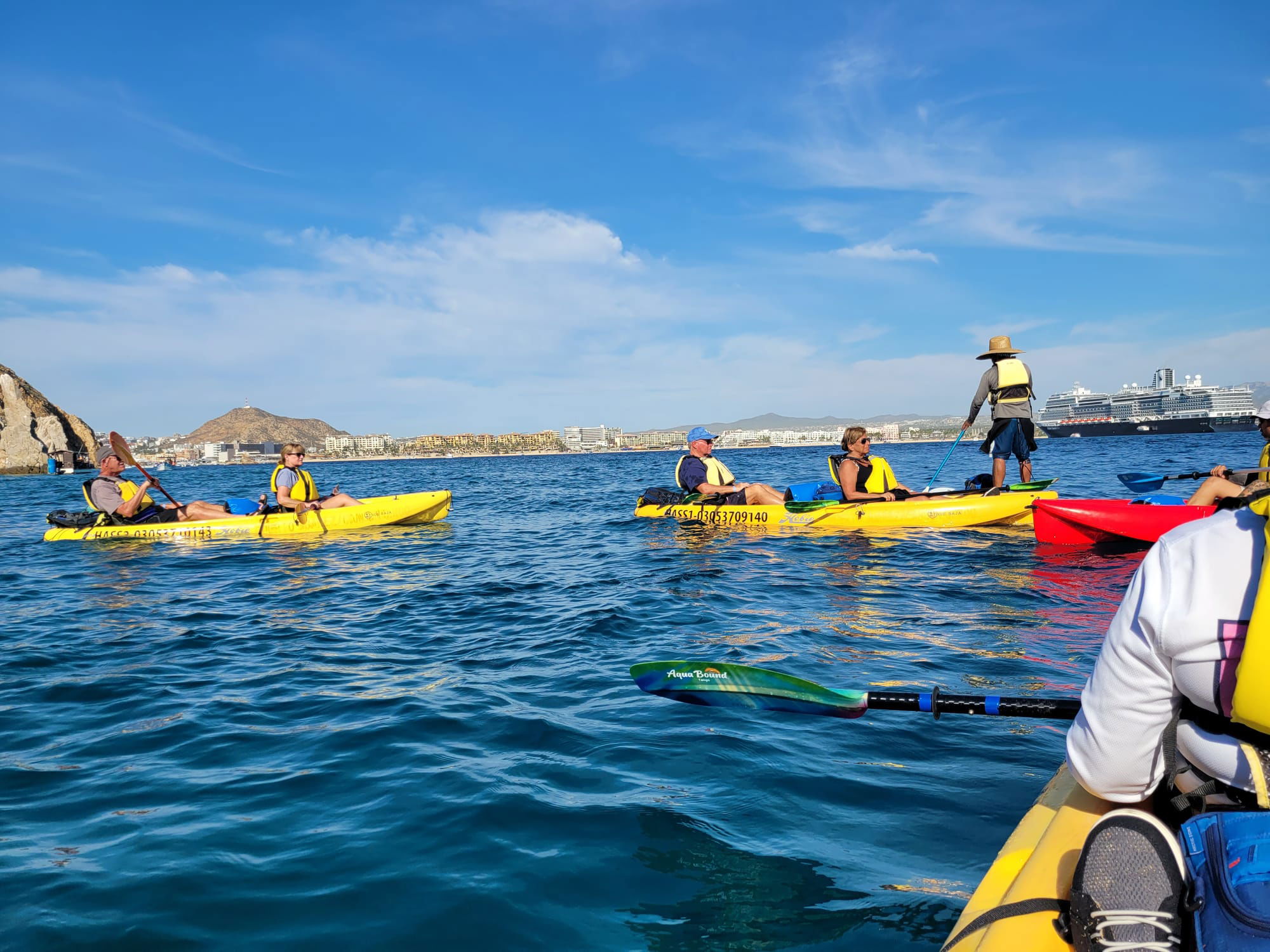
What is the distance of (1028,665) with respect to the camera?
5.57m

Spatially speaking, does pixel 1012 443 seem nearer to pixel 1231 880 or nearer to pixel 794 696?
pixel 794 696

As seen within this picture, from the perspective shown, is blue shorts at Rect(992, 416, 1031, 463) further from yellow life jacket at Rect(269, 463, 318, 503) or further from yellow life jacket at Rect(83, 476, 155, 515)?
yellow life jacket at Rect(83, 476, 155, 515)

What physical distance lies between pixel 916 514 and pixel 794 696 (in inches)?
353

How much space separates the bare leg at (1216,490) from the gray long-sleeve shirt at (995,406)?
434 centimetres

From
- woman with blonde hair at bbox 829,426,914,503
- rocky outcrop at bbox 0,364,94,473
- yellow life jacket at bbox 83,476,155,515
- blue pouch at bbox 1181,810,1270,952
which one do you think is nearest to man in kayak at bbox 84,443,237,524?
yellow life jacket at bbox 83,476,155,515

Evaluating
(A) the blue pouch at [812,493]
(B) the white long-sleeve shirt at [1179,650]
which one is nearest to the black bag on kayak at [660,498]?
(A) the blue pouch at [812,493]

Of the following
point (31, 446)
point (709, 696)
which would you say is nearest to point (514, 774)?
point (709, 696)

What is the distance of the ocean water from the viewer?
2.99 metres

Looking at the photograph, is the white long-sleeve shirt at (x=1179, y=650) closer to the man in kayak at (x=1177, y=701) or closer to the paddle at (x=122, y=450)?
the man in kayak at (x=1177, y=701)

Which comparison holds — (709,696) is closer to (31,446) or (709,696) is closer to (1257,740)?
(1257,740)

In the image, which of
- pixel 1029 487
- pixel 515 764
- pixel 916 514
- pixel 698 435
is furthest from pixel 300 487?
pixel 1029 487

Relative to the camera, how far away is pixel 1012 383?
41.3ft

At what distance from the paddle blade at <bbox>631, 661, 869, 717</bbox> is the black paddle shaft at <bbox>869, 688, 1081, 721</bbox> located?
0.54 feet

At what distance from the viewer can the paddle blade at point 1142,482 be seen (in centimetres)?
1116
